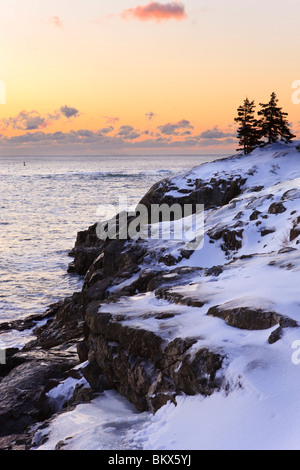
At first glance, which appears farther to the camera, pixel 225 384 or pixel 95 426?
Answer: pixel 95 426

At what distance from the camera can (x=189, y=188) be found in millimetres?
39344

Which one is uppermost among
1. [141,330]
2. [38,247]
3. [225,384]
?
[141,330]

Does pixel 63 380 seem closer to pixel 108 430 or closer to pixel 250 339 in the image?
pixel 108 430

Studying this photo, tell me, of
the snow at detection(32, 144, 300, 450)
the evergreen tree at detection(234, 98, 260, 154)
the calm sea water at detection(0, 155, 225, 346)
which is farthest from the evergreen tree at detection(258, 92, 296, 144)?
the snow at detection(32, 144, 300, 450)

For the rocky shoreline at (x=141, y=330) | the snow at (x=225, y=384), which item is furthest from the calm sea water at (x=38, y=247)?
the snow at (x=225, y=384)

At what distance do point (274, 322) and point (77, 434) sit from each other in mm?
4560

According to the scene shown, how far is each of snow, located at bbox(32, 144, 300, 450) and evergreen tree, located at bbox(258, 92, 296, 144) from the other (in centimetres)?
4729

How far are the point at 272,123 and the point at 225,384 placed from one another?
55.6 m

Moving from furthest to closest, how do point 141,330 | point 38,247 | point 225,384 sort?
point 38,247
point 141,330
point 225,384

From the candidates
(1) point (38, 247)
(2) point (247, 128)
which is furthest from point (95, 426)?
(2) point (247, 128)

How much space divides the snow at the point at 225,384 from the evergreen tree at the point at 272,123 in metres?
47.3

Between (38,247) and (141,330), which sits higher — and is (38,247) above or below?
below

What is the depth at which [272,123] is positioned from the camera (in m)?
57.5

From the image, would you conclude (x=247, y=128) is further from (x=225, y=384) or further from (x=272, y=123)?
(x=225, y=384)
